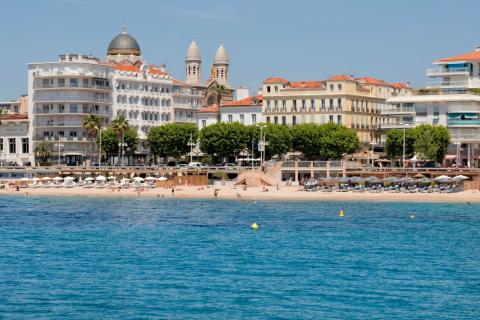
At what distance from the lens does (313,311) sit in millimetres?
40688

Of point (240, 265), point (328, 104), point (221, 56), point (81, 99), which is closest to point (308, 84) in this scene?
point (328, 104)

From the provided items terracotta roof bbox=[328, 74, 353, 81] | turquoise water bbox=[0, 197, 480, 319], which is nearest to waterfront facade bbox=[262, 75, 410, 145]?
terracotta roof bbox=[328, 74, 353, 81]

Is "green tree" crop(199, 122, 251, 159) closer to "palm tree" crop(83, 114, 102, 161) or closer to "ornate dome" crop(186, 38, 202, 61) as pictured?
"palm tree" crop(83, 114, 102, 161)

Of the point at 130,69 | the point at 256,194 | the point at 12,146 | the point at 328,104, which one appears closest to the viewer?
the point at 256,194

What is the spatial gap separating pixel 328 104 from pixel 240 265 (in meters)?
84.8

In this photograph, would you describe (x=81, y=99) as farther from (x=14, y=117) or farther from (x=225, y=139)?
(x=225, y=139)

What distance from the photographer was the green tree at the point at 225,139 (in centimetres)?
12812

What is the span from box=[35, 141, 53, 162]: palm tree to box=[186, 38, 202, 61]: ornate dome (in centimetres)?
5646

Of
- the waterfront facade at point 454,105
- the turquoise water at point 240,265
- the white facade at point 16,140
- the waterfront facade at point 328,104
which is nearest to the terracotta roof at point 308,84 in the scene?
the waterfront facade at point 328,104

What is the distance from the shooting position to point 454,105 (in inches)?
4781

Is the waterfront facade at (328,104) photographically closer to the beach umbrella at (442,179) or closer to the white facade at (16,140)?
the beach umbrella at (442,179)

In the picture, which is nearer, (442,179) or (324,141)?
(442,179)

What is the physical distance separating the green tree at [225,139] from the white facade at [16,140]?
28278mm

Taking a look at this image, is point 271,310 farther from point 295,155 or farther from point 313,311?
point 295,155
